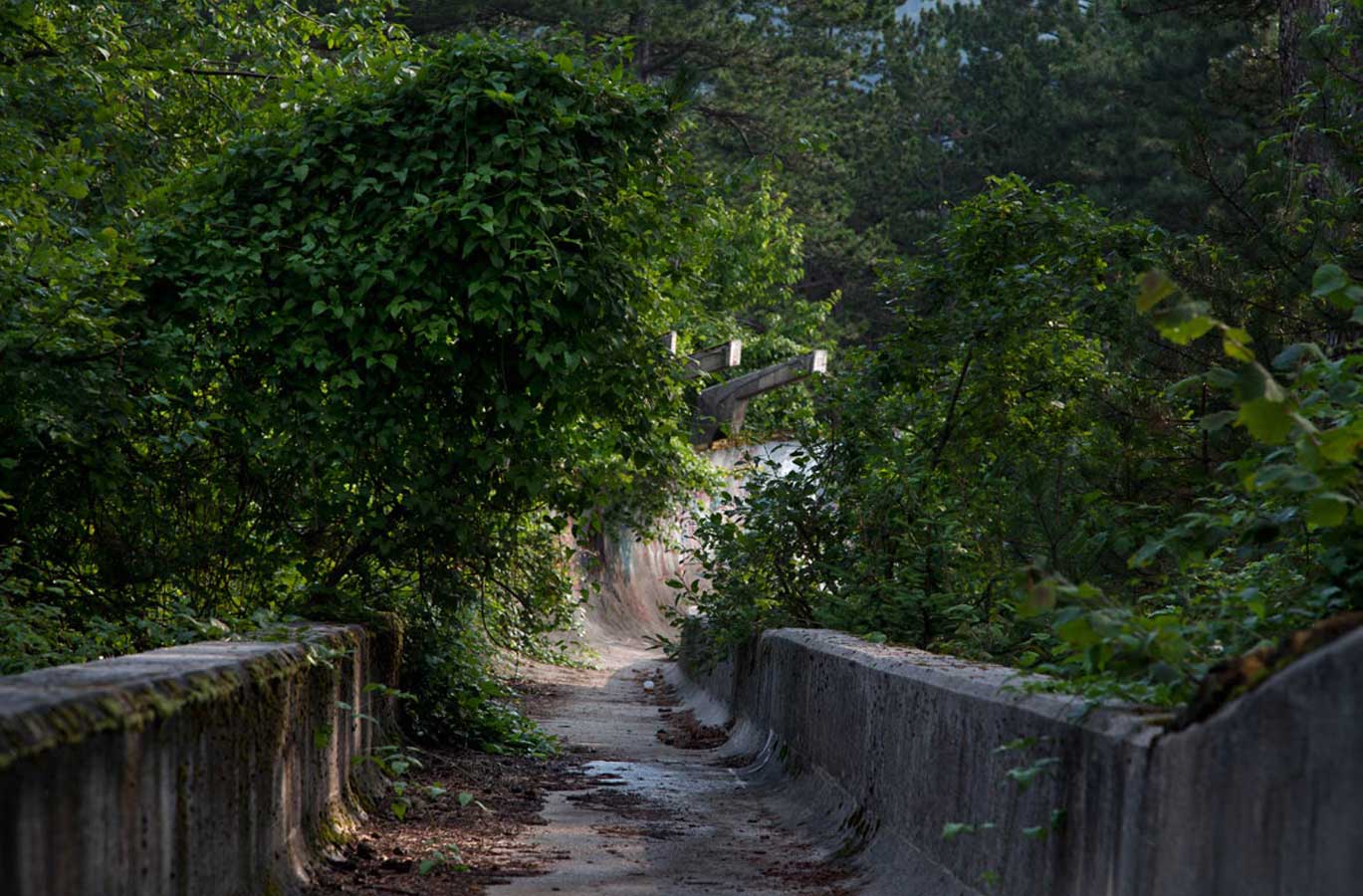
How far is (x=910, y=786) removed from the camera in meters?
6.29

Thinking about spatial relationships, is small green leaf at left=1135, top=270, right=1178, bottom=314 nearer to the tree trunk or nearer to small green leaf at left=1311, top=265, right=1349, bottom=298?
small green leaf at left=1311, top=265, right=1349, bottom=298

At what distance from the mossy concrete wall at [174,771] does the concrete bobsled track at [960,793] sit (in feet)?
3.87

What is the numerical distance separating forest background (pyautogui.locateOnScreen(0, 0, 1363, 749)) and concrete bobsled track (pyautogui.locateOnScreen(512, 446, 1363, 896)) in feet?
2.10

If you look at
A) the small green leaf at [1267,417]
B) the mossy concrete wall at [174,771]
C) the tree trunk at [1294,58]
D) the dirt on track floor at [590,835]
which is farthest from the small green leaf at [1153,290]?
the tree trunk at [1294,58]

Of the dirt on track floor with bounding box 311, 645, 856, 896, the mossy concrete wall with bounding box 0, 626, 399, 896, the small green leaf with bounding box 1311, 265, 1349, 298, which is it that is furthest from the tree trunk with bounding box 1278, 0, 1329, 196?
the mossy concrete wall with bounding box 0, 626, 399, 896

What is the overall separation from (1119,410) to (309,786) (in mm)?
5684

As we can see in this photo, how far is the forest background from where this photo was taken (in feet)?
25.8

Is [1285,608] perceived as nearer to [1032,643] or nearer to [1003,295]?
[1032,643]

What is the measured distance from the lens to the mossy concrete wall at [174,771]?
3066 millimetres

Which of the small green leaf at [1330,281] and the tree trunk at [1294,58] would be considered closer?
the small green leaf at [1330,281]

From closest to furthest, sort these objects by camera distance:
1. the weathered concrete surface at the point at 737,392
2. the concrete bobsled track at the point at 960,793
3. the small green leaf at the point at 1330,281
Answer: the concrete bobsled track at the point at 960,793
the small green leaf at the point at 1330,281
the weathered concrete surface at the point at 737,392

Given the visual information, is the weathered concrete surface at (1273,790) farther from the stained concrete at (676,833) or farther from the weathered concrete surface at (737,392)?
the weathered concrete surface at (737,392)

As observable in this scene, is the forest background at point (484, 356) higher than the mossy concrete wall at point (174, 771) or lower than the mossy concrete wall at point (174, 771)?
higher

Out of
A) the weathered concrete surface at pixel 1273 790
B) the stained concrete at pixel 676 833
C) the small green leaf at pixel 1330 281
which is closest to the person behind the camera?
the weathered concrete surface at pixel 1273 790
